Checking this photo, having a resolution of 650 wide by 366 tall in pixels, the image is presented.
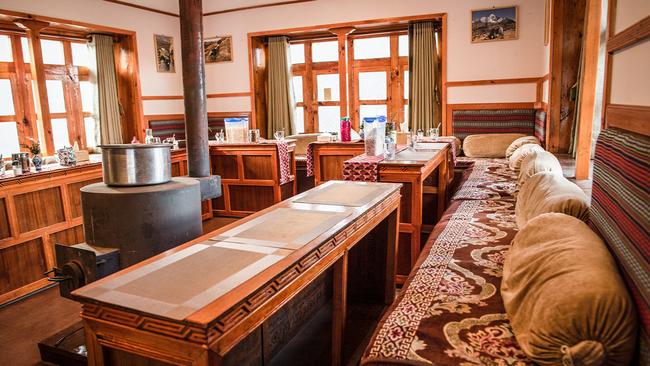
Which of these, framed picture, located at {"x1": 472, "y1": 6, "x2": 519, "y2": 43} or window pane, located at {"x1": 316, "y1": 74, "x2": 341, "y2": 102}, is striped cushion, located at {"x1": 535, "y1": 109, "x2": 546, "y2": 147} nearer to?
framed picture, located at {"x1": 472, "y1": 6, "x2": 519, "y2": 43}

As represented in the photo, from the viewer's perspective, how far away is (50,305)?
3.35 meters

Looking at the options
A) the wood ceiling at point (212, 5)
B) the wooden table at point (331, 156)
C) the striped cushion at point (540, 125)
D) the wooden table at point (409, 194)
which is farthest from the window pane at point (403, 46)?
the wooden table at point (409, 194)

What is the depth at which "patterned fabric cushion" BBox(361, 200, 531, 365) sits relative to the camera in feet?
4.75

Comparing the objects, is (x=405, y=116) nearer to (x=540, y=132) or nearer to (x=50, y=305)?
(x=540, y=132)

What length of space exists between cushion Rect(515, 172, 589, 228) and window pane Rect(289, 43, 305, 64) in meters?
6.06

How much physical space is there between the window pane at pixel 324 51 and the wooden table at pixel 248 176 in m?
2.90

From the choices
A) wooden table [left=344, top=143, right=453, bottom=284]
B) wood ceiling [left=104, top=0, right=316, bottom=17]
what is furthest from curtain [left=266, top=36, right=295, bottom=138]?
wooden table [left=344, top=143, right=453, bottom=284]

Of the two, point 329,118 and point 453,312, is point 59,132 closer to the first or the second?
point 329,118

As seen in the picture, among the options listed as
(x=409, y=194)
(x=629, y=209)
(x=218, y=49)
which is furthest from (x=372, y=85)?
(x=629, y=209)

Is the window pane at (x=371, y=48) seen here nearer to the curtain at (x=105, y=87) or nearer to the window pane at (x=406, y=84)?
the window pane at (x=406, y=84)

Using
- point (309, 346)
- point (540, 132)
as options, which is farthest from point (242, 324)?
point (540, 132)

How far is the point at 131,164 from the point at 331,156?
2823mm

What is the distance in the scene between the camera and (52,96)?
6473 mm

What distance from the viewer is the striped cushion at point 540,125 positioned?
5260 mm
